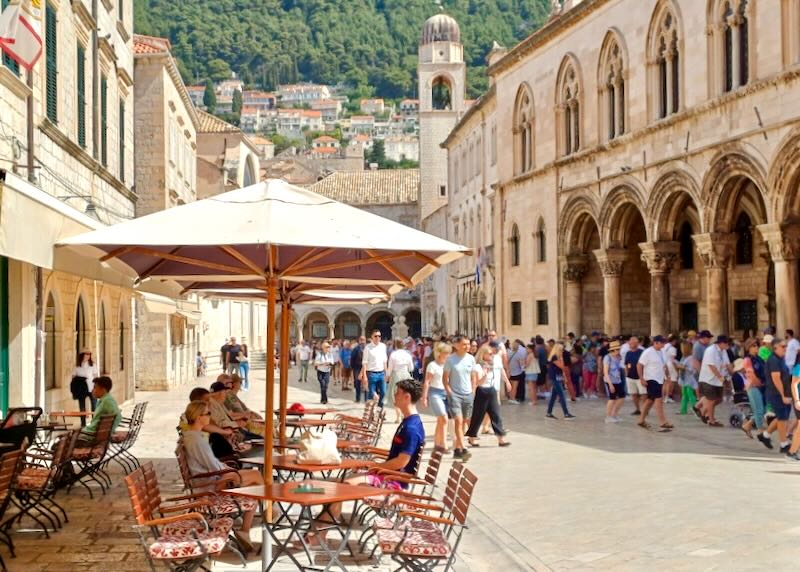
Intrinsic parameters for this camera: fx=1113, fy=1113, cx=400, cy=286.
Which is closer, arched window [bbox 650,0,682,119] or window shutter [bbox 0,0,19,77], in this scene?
window shutter [bbox 0,0,19,77]

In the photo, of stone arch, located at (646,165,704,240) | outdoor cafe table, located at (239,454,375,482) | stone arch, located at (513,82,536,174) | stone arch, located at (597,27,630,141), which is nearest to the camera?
outdoor cafe table, located at (239,454,375,482)

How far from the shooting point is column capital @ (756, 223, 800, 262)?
2369 centimetres

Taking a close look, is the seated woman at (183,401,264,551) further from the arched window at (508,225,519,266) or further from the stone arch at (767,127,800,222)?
the arched window at (508,225,519,266)

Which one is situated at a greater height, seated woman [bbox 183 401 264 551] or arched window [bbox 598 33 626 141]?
arched window [bbox 598 33 626 141]

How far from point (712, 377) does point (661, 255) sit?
10.4 meters

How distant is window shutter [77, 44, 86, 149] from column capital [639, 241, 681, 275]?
1513cm

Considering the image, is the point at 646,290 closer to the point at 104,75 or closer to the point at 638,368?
the point at 638,368

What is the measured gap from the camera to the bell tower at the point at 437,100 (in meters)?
76.9

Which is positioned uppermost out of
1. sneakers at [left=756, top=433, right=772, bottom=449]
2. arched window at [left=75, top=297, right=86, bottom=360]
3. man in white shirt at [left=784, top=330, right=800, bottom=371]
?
arched window at [left=75, top=297, right=86, bottom=360]

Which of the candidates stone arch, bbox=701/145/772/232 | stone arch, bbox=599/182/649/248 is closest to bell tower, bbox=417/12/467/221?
stone arch, bbox=599/182/649/248

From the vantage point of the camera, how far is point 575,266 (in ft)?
118

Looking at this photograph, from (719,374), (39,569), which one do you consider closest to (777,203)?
(719,374)

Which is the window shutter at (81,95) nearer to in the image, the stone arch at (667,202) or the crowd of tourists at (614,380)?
the crowd of tourists at (614,380)

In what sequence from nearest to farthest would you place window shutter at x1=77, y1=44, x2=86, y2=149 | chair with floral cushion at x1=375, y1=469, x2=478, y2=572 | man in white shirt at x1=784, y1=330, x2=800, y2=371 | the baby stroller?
chair with floral cushion at x1=375, y1=469, x2=478, y2=572 → the baby stroller → man in white shirt at x1=784, y1=330, x2=800, y2=371 → window shutter at x1=77, y1=44, x2=86, y2=149
